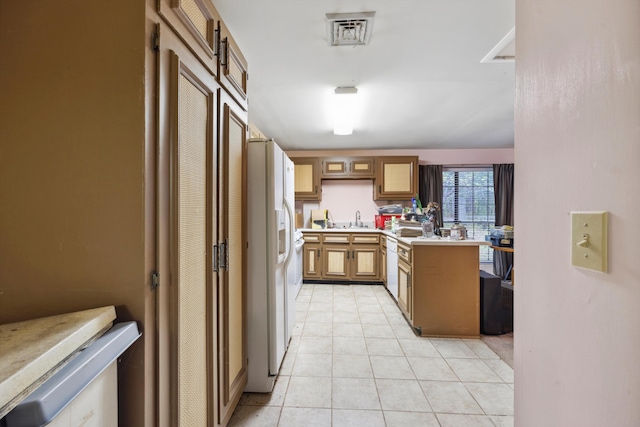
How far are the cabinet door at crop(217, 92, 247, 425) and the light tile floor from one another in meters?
0.27

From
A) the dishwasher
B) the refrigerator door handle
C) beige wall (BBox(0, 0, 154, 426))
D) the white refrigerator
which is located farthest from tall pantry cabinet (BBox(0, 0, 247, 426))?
the dishwasher

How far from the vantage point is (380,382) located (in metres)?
1.79

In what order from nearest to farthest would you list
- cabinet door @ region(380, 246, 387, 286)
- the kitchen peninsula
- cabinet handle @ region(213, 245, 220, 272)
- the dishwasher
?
cabinet handle @ region(213, 245, 220, 272) → the kitchen peninsula → the dishwasher → cabinet door @ region(380, 246, 387, 286)

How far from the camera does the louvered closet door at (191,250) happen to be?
2.97 feet

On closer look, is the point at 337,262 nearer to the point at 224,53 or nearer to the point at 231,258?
the point at 231,258

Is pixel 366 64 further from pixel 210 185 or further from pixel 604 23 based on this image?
pixel 604 23

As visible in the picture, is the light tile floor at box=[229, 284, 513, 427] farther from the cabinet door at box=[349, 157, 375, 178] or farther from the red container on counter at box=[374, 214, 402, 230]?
the cabinet door at box=[349, 157, 375, 178]

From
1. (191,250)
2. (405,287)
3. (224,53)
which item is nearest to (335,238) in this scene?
(405,287)

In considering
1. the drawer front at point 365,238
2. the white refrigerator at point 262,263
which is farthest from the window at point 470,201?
the white refrigerator at point 262,263

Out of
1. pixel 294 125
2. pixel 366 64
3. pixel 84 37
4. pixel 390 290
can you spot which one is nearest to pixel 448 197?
pixel 390 290

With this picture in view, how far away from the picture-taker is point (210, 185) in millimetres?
1173

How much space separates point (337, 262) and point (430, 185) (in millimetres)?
2130

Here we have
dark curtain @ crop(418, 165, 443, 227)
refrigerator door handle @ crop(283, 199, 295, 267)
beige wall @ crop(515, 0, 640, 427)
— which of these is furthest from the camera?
dark curtain @ crop(418, 165, 443, 227)

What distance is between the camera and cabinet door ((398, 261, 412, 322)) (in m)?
2.57
